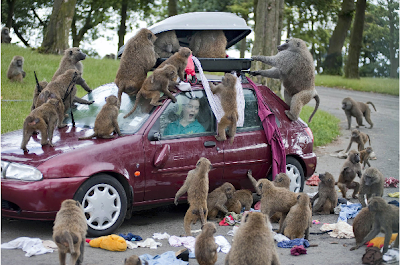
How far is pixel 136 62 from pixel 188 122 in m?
1.29

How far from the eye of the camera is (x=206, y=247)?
5164mm

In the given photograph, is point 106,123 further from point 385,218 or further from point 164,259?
point 385,218

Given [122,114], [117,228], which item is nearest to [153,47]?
[122,114]

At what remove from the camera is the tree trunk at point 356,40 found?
30.0 m

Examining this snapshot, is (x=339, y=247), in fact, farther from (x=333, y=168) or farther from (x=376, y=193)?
(x=333, y=168)

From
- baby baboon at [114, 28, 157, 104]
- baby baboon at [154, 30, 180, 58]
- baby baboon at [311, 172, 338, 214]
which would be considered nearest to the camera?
baby baboon at [114, 28, 157, 104]

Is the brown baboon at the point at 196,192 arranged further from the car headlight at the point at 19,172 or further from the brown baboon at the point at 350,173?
the brown baboon at the point at 350,173

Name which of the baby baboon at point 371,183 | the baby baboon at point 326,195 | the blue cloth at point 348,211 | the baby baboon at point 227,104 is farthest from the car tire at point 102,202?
the baby baboon at point 371,183

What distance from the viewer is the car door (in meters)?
6.54

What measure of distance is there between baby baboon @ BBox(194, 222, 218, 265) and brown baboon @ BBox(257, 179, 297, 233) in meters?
1.48

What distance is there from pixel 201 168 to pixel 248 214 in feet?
5.29

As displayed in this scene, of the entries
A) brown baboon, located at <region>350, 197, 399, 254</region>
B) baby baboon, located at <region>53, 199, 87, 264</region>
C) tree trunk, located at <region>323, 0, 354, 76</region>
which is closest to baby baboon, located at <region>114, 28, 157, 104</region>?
baby baboon, located at <region>53, 199, 87, 264</region>

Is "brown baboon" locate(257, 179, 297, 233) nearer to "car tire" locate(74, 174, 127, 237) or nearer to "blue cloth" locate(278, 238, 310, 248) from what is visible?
"blue cloth" locate(278, 238, 310, 248)

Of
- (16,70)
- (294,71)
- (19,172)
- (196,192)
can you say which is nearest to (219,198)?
(196,192)
